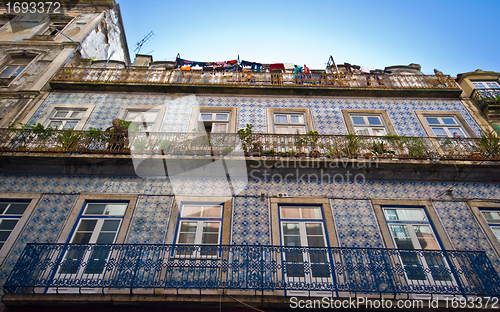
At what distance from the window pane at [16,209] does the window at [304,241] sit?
5.32 m

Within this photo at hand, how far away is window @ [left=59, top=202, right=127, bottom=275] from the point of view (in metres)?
5.21

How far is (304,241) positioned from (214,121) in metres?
4.25

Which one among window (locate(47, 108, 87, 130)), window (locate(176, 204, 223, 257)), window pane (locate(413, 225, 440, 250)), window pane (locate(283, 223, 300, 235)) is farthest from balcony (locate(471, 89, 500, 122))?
window (locate(47, 108, 87, 130))

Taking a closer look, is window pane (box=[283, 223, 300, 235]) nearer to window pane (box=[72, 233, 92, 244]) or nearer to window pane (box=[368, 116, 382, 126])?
window pane (box=[72, 233, 92, 244])

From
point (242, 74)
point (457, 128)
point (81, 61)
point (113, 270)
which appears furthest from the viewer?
point (81, 61)

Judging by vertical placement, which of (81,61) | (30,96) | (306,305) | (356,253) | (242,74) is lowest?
(306,305)

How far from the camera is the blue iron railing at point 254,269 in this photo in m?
4.92

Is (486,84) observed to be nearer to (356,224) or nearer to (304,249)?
(356,224)

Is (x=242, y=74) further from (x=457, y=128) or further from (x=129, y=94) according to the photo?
(x=457, y=128)

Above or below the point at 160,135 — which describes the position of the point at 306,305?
below

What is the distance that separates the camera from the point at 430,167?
22.0ft

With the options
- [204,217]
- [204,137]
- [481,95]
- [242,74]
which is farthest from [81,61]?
[481,95]

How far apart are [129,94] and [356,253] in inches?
301

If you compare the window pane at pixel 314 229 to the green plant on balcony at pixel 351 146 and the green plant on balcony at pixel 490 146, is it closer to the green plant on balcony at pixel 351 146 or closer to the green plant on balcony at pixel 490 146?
the green plant on balcony at pixel 351 146
